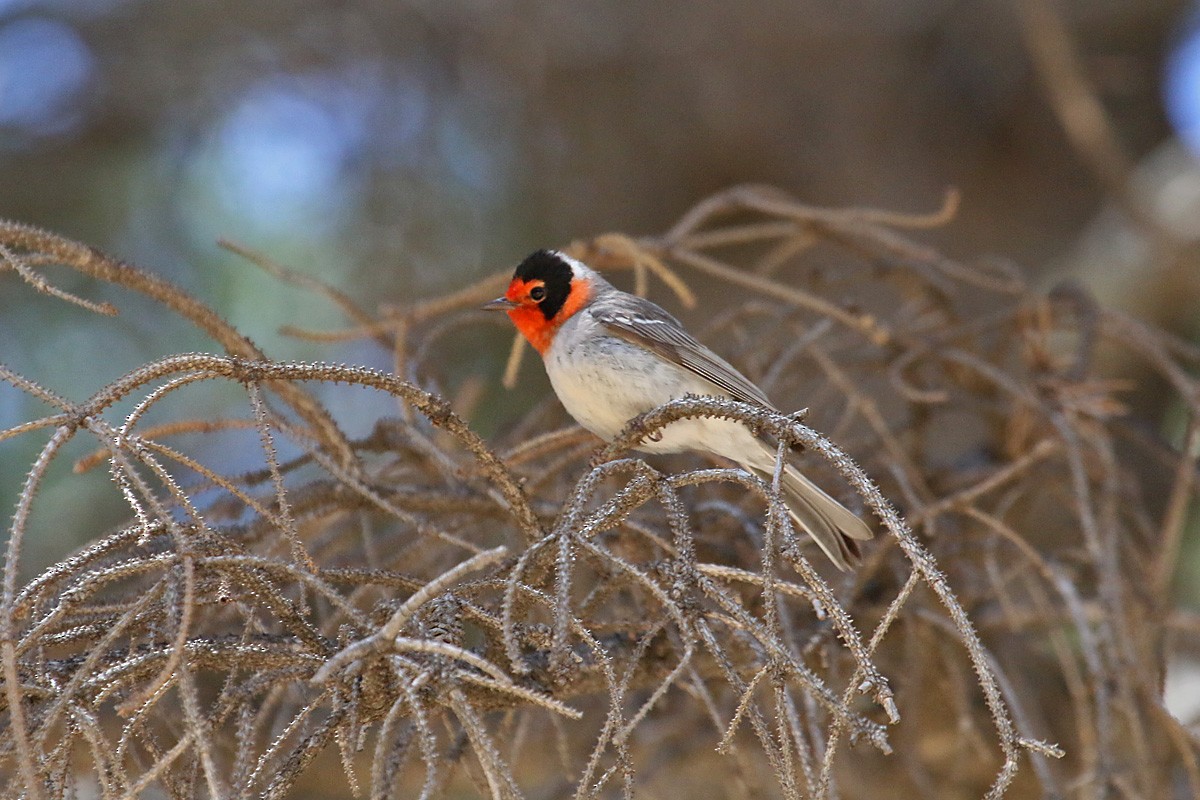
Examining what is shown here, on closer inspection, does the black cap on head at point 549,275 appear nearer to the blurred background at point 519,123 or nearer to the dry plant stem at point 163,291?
the dry plant stem at point 163,291

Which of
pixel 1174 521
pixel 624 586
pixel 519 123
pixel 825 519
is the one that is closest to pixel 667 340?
pixel 825 519

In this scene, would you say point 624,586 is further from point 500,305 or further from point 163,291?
point 500,305

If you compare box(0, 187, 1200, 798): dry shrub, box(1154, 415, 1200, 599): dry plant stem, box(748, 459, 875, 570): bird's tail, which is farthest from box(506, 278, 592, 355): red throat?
box(1154, 415, 1200, 599): dry plant stem

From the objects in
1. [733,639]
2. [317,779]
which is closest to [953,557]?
[733,639]

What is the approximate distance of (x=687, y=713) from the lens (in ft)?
11.6

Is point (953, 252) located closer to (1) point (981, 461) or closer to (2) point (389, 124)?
(1) point (981, 461)

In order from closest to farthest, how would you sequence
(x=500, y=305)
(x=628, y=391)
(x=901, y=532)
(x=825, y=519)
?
(x=901, y=532) < (x=825, y=519) < (x=628, y=391) < (x=500, y=305)

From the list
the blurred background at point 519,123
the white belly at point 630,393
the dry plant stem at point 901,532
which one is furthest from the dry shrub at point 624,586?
the blurred background at point 519,123

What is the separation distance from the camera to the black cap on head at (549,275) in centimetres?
365

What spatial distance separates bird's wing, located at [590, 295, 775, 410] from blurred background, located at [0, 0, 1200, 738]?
274 cm

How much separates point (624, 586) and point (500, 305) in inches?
54.7

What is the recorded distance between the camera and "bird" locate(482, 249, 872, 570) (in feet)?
10.8

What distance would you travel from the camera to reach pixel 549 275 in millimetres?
3703

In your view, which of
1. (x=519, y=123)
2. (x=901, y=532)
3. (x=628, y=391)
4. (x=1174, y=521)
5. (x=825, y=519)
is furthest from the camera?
(x=519, y=123)
